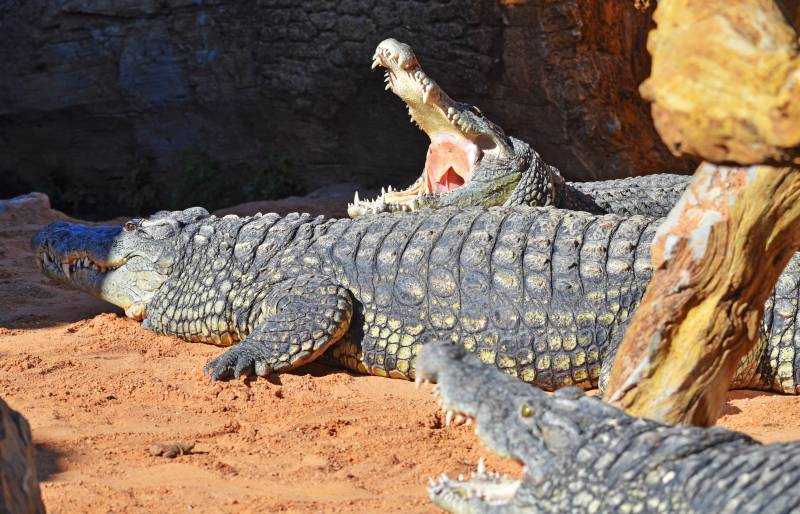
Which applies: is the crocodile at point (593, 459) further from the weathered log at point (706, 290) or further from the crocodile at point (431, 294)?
the crocodile at point (431, 294)

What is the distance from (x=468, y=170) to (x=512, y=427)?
438 cm

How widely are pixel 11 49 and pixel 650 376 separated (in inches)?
333

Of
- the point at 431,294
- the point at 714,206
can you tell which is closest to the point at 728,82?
the point at 714,206

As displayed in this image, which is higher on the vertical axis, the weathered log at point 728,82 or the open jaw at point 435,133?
the weathered log at point 728,82

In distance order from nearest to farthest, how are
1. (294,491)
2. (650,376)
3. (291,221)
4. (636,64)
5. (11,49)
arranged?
(650,376)
(294,491)
(291,221)
(636,64)
(11,49)

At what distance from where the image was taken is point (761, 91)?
2555 millimetres

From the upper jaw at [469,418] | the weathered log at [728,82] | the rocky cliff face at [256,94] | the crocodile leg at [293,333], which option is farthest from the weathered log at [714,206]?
the rocky cliff face at [256,94]

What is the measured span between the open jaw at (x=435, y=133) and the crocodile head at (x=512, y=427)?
3645 millimetres

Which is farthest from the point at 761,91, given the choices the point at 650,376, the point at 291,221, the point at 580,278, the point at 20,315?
the point at 20,315

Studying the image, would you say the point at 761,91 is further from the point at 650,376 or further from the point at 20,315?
the point at 20,315

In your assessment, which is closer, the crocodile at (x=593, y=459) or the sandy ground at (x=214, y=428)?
the crocodile at (x=593, y=459)

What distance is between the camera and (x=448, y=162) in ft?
24.0

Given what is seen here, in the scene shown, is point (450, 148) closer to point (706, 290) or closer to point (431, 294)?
point (431, 294)

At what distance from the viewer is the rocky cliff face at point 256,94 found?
8.89 meters
